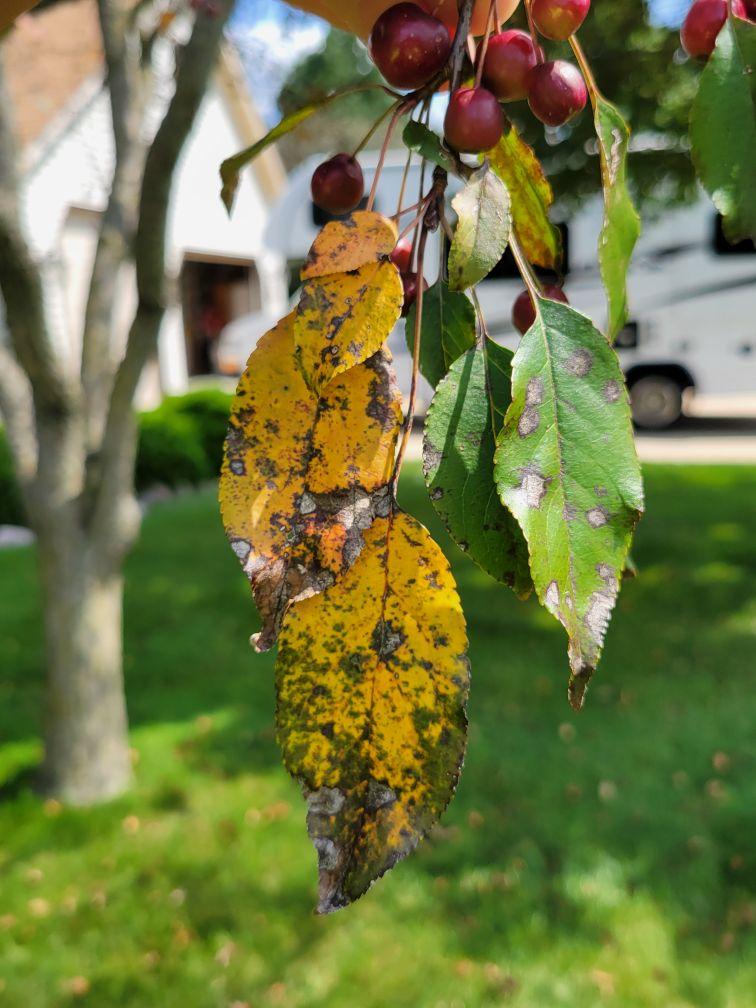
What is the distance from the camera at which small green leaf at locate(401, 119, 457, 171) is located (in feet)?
1.36

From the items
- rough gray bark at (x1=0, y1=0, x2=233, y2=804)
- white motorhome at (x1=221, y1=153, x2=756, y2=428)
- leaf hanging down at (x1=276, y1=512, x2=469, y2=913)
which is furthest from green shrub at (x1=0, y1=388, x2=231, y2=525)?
leaf hanging down at (x1=276, y1=512, x2=469, y2=913)

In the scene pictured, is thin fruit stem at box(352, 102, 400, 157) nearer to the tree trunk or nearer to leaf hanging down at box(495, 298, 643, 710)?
leaf hanging down at box(495, 298, 643, 710)

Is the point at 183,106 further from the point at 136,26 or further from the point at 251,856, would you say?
the point at 251,856

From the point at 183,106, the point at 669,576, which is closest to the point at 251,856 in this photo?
the point at 183,106

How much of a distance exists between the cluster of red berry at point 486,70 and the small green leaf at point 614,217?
0.03 meters

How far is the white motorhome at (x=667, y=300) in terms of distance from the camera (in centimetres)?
848

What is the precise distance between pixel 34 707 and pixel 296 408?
11.8ft

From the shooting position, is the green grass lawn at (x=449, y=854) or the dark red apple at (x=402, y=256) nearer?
the dark red apple at (x=402, y=256)

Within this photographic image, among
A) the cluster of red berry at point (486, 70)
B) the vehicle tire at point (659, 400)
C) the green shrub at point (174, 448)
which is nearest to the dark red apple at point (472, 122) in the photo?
the cluster of red berry at point (486, 70)

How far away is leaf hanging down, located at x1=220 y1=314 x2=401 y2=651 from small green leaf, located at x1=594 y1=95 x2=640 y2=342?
0.43 feet

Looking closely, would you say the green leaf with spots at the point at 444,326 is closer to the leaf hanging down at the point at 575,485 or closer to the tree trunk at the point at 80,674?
the leaf hanging down at the point at 575,485

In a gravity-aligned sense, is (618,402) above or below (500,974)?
above

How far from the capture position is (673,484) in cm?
674

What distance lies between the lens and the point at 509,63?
48 cm
